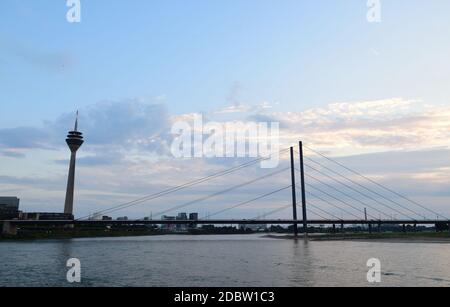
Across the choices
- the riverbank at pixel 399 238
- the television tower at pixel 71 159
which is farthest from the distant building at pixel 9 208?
the riverbank at pixel 399 238

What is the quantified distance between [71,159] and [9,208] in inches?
898

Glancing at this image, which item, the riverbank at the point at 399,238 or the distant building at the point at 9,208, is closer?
the riverbank at the point at 399,238

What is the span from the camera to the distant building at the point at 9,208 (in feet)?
398

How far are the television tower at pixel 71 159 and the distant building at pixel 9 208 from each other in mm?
13888

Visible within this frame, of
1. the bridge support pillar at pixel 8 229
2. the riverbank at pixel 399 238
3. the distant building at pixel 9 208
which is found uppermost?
the distant building at pixel 9 208

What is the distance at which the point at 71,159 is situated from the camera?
143m

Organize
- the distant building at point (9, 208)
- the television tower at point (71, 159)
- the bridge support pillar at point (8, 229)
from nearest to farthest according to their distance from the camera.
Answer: the bridge support pillar at point (8, 229) < the distant building at point (9, 208) < the television tower at point (71, 159)

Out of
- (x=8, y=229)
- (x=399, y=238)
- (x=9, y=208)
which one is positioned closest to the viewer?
(x=399, y=238)

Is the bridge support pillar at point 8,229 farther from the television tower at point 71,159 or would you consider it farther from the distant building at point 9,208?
the television tower at point 71,159

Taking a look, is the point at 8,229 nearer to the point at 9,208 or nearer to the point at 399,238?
the point at 9,208

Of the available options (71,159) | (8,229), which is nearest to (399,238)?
(8,229)
